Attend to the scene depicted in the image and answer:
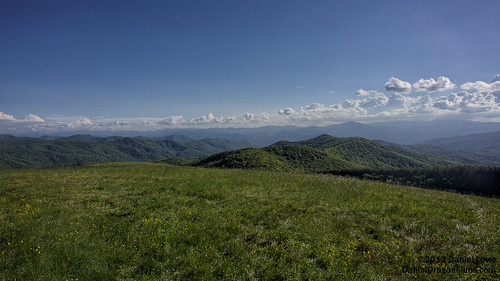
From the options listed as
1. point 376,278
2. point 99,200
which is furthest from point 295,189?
point 99,200

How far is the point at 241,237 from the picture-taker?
23.3 ft

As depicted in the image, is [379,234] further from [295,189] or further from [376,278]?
[295,189]

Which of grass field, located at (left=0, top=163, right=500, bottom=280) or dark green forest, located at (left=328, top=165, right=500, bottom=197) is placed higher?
grass field, located at (left=0, top=163, right=500, bottom=280)

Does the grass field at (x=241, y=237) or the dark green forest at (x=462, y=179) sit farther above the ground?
the grass field at (x=241, y=237)

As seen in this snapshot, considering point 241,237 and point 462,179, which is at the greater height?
point 241,237

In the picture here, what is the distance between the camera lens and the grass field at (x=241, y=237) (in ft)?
17.6

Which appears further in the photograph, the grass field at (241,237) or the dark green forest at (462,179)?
the dark green forest at (462,179)

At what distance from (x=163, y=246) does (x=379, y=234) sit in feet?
24.9

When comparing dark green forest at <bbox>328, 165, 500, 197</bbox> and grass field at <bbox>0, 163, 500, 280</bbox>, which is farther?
dark green forest at <bbox>328, 165, 500, 197</bbox>

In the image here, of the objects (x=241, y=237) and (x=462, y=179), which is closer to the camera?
(x=241, y=237)

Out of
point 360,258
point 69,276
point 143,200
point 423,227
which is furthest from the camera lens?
point 143,200

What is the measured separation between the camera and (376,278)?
513 cm

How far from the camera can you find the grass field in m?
5.37

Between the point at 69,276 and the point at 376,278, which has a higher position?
the point at 69,276
